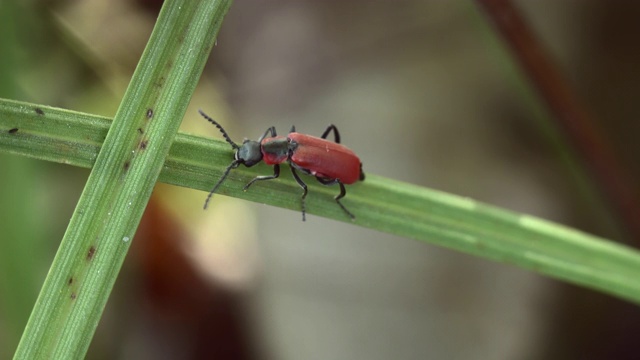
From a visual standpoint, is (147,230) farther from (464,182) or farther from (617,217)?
(617,217)

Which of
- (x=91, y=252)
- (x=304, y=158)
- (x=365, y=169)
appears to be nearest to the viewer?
(x=91, y=252)

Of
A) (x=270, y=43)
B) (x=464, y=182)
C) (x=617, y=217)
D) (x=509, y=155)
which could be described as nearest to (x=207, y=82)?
(x=270, y=43)

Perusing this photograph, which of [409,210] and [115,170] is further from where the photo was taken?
[409,210]

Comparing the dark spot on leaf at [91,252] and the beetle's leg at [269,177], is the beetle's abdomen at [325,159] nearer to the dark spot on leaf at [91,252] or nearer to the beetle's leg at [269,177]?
the beetle's leg at [269,177]

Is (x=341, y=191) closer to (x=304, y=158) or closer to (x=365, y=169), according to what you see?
(x=304, y=158)

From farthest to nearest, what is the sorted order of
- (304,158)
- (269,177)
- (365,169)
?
(365,169)
(304,158)
(269,177)

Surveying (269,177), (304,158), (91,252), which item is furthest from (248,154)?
(91,252)

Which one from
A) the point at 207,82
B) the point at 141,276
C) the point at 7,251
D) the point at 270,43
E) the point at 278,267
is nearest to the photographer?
the point at 7,251
